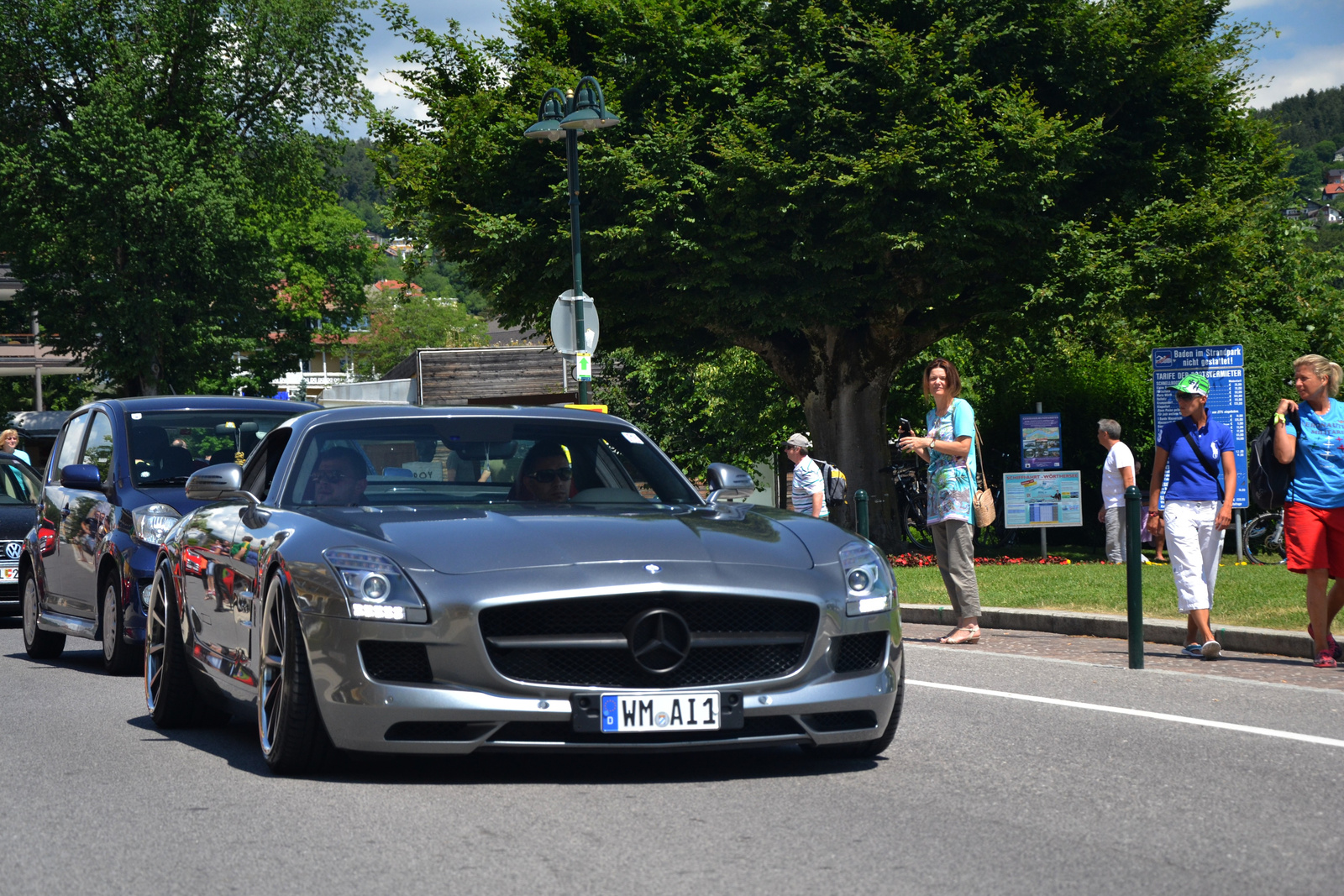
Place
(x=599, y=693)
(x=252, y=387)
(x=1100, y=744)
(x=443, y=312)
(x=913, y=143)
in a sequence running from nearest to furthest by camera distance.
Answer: (x=599, y=693) < (x=1100, y=744) < (x=913, y=143) < (x=252, y=387) < (x=443, y=312)

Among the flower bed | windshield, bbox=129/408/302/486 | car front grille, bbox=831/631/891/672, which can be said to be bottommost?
the flower bed

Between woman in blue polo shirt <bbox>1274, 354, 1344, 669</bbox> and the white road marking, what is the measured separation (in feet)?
7.84

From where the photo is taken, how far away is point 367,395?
4516cm

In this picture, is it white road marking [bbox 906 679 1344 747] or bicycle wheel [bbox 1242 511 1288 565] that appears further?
bicycle wheel [bbox 1242 511 1288 565]

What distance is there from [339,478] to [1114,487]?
16.1 metres

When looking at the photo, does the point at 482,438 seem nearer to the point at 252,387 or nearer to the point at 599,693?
the point at 599,693

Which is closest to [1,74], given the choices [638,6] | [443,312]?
[638,6]

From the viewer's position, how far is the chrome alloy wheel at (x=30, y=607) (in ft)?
41.8

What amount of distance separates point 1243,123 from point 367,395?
1039 inches

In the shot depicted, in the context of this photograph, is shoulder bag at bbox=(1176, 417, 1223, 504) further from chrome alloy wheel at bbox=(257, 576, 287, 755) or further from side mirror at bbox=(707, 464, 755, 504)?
chrome alloy wheel at bbox=(257, 576, 287, 755)

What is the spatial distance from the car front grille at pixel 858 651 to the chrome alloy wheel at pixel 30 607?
8.31 m

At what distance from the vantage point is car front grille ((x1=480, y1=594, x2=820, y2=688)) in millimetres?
5875

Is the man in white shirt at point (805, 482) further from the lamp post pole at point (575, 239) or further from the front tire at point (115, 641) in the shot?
the front tire at point (115, 641)

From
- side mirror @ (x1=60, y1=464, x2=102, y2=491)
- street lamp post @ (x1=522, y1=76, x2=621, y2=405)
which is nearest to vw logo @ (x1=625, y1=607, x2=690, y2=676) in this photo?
side mirror @ (x1=60, y1=464, x2=102, y2=491)
